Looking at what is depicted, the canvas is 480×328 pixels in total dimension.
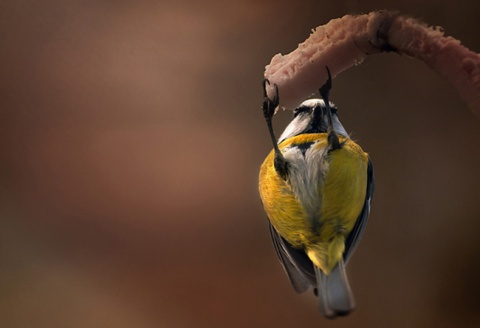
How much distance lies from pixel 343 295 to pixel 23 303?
0.75 m

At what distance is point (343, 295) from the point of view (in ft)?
1.99

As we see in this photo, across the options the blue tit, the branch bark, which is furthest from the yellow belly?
the branch bark

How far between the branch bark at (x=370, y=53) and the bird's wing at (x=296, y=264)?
0.67 feet

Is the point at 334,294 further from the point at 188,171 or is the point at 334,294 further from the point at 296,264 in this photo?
the point at 188,171

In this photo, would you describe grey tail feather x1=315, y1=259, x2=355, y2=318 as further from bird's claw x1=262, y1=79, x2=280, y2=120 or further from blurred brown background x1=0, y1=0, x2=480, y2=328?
blurred brown background x1=0, y1=0, x2=480, y2=328

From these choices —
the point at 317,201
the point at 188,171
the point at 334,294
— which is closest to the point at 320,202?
the point at 317,201

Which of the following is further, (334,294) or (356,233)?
(356,233)

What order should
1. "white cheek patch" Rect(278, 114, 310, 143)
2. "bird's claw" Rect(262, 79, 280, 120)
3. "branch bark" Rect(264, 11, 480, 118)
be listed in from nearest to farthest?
"branch bark" Rect(264, 11, 480, 118), "bird's claw" Rect(262, 79, 280, 120), "white cheek patch" Rect(278, 114, 310, 143)

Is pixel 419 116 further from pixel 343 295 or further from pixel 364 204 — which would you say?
pixel 343 295

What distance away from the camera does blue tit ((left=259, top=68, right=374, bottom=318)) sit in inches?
27.5

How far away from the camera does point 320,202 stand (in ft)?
2.32

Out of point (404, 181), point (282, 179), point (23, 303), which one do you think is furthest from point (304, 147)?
point (23, 303)

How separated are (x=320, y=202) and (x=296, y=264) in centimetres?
9

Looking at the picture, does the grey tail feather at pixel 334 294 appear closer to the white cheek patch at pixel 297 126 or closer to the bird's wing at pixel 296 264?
the bird's wing at pixel 296 264
